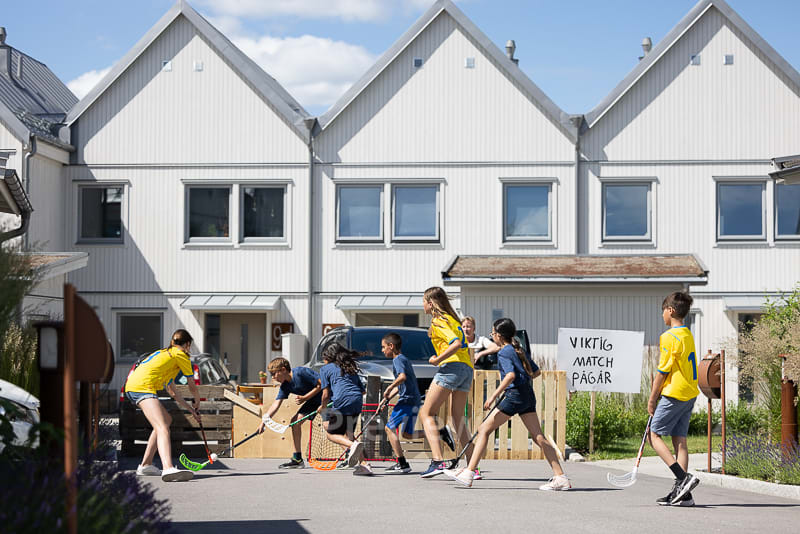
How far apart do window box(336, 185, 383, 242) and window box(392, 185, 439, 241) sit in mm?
439

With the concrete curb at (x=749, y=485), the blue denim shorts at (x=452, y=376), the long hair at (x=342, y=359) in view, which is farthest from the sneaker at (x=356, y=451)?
the concrete curb at (x=749, y=485)

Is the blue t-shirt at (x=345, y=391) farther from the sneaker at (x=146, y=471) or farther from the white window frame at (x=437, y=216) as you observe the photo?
the white window frame at (x=437, y=216)

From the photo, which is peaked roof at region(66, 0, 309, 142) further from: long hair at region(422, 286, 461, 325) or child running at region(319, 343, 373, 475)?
long hair at region(422, 286, 461, 325)

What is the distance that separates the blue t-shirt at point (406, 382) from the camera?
1297 cm

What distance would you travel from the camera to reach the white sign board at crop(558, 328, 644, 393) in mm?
16391

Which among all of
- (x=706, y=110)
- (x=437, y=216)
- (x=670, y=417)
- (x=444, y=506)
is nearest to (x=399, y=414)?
(x=444, y=506)

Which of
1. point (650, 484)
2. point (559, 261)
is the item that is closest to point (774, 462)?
point (650, 484)

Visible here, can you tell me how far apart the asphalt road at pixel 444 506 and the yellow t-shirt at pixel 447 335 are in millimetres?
1339

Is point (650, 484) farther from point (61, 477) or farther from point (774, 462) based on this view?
point (61, 477)

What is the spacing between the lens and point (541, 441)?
1124cm

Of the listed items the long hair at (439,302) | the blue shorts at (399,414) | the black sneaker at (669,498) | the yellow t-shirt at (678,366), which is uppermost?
the long hair at (439,302)

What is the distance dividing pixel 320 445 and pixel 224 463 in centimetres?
139

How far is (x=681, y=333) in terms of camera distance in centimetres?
1039

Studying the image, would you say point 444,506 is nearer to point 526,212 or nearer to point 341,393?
point 341,393
